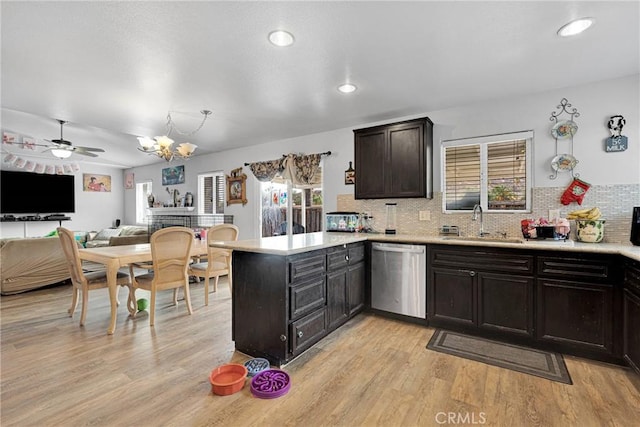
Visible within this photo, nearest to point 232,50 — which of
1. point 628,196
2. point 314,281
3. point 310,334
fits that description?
point 314,281

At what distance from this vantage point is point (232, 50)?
2.25 metres

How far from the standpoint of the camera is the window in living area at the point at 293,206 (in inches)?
197

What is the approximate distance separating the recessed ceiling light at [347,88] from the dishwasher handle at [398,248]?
5.40ft

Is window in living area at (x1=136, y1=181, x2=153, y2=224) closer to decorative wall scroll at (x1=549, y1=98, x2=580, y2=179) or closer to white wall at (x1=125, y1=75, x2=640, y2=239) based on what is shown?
white wall at (x1=125, y1=75, x2=640, y2=239)

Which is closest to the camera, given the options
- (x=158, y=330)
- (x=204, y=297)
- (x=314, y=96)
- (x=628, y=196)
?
(x=628, y=196)

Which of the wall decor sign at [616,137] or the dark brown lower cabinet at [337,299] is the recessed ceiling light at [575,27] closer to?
the wall decor sign at [616,137]

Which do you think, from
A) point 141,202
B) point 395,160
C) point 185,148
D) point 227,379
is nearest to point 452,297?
point 395,160

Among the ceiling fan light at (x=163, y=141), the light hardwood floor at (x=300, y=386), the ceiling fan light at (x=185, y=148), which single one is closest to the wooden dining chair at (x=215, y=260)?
the light hardwood floor at (x=300, y=386)

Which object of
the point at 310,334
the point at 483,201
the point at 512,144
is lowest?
the point at 310,334

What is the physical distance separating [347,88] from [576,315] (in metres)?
2.77

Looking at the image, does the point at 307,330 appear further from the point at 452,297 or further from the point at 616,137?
the point at 616,137

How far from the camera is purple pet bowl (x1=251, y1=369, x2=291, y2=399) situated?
186cm

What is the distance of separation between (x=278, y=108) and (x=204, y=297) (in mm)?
2669

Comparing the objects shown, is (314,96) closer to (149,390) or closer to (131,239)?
(149,390)
